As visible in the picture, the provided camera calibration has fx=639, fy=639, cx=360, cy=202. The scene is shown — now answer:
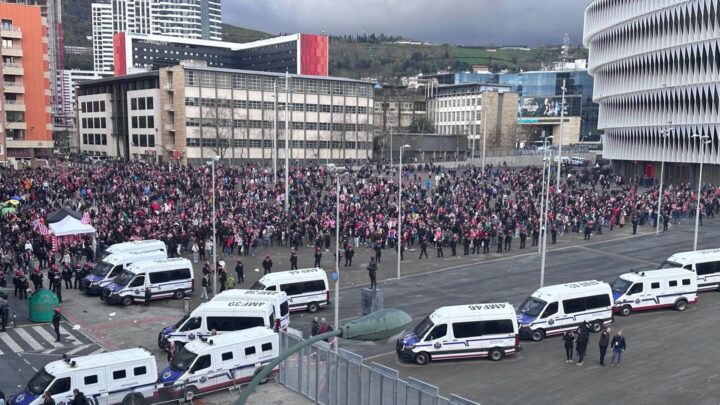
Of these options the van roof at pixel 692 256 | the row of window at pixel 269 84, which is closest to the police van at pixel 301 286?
the van roof at pixel 692 256

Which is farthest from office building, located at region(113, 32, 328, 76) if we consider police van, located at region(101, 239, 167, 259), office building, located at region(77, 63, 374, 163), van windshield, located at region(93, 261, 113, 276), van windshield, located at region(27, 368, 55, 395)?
van windshield, located at region(27, 368, 55, 395)

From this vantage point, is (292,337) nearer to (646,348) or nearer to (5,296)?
(646,348)

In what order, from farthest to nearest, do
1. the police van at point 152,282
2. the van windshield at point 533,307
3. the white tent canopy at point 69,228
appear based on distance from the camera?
the white tent canopy at point 69,228 < the police van at point 152,282 < the van windshield at point 533,307

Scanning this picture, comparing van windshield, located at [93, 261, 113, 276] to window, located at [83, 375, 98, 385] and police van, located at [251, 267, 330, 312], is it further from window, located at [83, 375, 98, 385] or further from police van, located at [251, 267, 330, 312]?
window, located at [83, 375, 98, 385]

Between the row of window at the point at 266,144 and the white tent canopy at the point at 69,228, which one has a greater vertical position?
the row of window at the point at 266,144

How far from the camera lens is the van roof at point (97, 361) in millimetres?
18203

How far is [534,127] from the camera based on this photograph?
14838cm

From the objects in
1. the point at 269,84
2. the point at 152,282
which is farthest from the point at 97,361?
the point at 269,84

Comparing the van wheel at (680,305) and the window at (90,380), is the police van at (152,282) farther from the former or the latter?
the van wheel at (680,305)

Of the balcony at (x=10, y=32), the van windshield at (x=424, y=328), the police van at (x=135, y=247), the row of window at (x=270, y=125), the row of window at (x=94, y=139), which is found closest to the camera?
the van windshield at (x=424, y=328)

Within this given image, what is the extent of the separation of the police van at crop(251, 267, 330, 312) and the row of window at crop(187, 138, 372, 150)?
6060 cm

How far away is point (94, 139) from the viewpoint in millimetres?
114125

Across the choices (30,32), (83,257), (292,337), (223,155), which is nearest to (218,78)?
(223,155)

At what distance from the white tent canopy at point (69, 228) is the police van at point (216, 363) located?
1790cm
